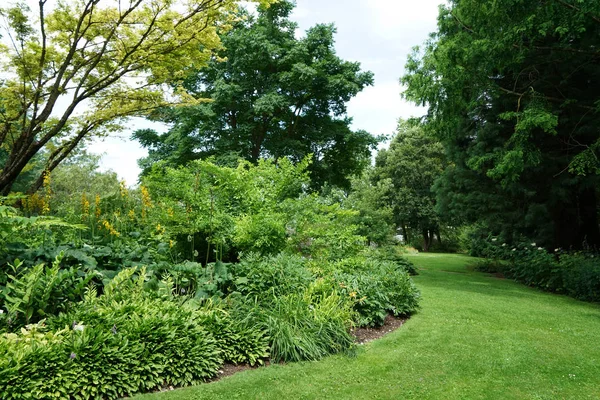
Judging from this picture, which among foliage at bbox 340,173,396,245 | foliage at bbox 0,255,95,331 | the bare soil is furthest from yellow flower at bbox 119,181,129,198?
foliage at bbox 340,173,396,245

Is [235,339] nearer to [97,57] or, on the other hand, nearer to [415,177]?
[97,57]

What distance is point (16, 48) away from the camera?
9.24 m

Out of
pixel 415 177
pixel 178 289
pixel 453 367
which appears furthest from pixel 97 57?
pixel 415 177

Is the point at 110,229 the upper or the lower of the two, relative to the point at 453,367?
upper

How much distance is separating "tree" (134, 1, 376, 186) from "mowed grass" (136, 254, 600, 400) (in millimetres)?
12132

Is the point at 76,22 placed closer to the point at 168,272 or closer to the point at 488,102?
the point at 168,272

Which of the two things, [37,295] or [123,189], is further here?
[123,189]

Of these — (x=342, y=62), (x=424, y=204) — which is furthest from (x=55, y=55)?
(x=424, y=204)

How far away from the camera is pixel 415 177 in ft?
96.7

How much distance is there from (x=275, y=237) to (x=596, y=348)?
14.4ft

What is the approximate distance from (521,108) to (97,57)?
1083 centimetres

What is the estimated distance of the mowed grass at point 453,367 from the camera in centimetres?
367

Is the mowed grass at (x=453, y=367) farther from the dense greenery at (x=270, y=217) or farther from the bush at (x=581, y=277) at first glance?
the bush at (x=581, y=277)

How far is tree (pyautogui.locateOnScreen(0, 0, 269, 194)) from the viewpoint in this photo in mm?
8305
